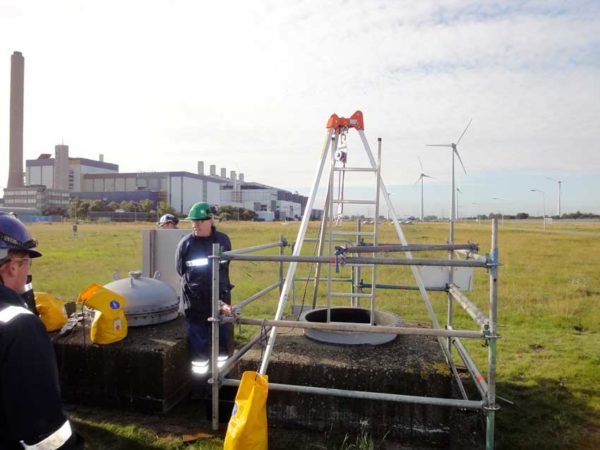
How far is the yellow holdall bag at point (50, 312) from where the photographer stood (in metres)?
4.72

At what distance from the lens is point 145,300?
194 inches

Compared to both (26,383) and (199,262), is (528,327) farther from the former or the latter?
(26,383)

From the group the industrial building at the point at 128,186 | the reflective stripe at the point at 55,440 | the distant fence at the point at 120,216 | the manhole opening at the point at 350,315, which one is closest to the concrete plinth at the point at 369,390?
the manhole opening at the point at 350,315

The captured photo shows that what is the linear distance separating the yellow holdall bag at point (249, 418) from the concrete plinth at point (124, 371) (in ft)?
4.64

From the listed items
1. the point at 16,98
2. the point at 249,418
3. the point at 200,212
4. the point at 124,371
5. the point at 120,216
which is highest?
the point at 16,98

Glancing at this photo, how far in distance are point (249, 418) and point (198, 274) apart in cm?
182

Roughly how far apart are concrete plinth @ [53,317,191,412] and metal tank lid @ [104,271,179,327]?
0.26 meters

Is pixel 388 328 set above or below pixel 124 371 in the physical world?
above

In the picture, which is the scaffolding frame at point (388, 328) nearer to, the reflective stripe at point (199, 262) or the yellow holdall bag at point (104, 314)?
the reflective stripe at point (199, 262)

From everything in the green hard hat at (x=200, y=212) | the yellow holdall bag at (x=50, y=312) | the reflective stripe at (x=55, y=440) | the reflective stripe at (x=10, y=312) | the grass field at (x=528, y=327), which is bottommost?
the grass field at (x=528, y=327)

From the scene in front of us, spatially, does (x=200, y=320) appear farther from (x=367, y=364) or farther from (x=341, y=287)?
(x=341, y=287)

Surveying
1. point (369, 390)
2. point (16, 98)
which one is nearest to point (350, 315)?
point (369, 390)

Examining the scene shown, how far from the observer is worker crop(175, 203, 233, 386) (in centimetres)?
451

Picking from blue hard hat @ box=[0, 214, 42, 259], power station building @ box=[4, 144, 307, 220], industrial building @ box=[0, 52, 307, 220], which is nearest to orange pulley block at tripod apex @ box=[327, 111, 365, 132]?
blue hard hat @ box=[0, 214, 42, 259]
